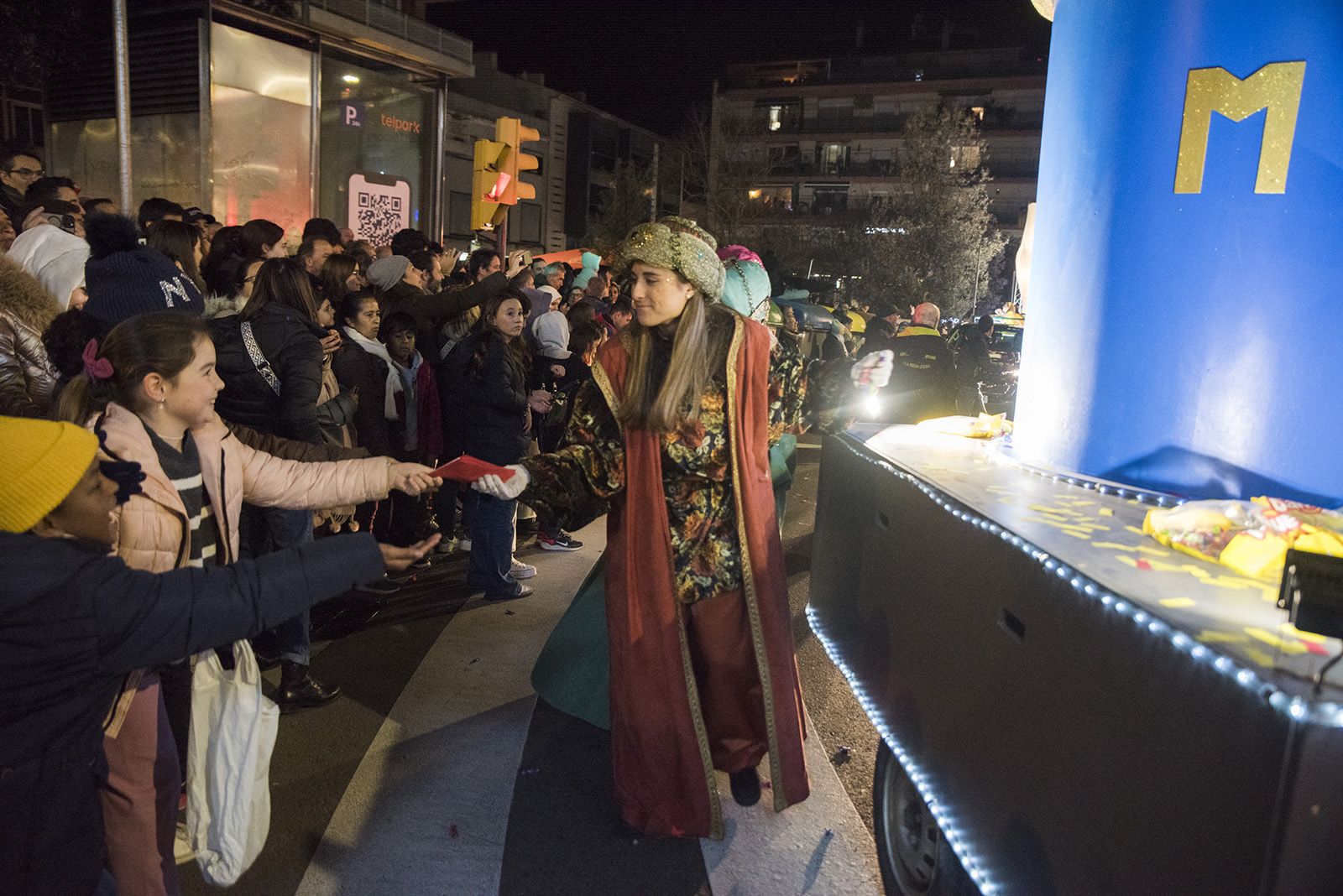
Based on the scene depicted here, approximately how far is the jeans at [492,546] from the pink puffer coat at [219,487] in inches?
104

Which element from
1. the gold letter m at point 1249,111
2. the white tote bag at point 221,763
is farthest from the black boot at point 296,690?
the gold letter m at point 1249,111

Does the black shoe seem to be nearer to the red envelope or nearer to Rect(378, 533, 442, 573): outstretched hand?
the red envelope

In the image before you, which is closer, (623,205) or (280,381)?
(280,381)

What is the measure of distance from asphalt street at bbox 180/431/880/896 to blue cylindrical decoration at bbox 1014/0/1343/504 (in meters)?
1.65

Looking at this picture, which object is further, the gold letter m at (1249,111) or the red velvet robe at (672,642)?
the red velvet robe at (672,642)

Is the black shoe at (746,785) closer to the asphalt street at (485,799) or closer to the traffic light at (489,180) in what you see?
the asphalt street at (485,799)

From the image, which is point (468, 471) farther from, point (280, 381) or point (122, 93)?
point (122, 93)

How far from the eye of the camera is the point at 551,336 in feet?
26.6

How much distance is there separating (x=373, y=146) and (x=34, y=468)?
2023 centimetres

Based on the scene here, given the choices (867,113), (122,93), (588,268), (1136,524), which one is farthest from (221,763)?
(867,113)

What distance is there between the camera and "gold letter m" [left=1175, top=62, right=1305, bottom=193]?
2461mm

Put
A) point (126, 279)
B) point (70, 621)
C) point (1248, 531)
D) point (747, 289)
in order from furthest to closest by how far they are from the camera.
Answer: point (747, 289) → point (126, 279) → point (1248, 531) → point (70, 621)

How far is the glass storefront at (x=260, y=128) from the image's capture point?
1670 cm

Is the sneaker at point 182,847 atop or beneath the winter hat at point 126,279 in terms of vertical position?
beneath
